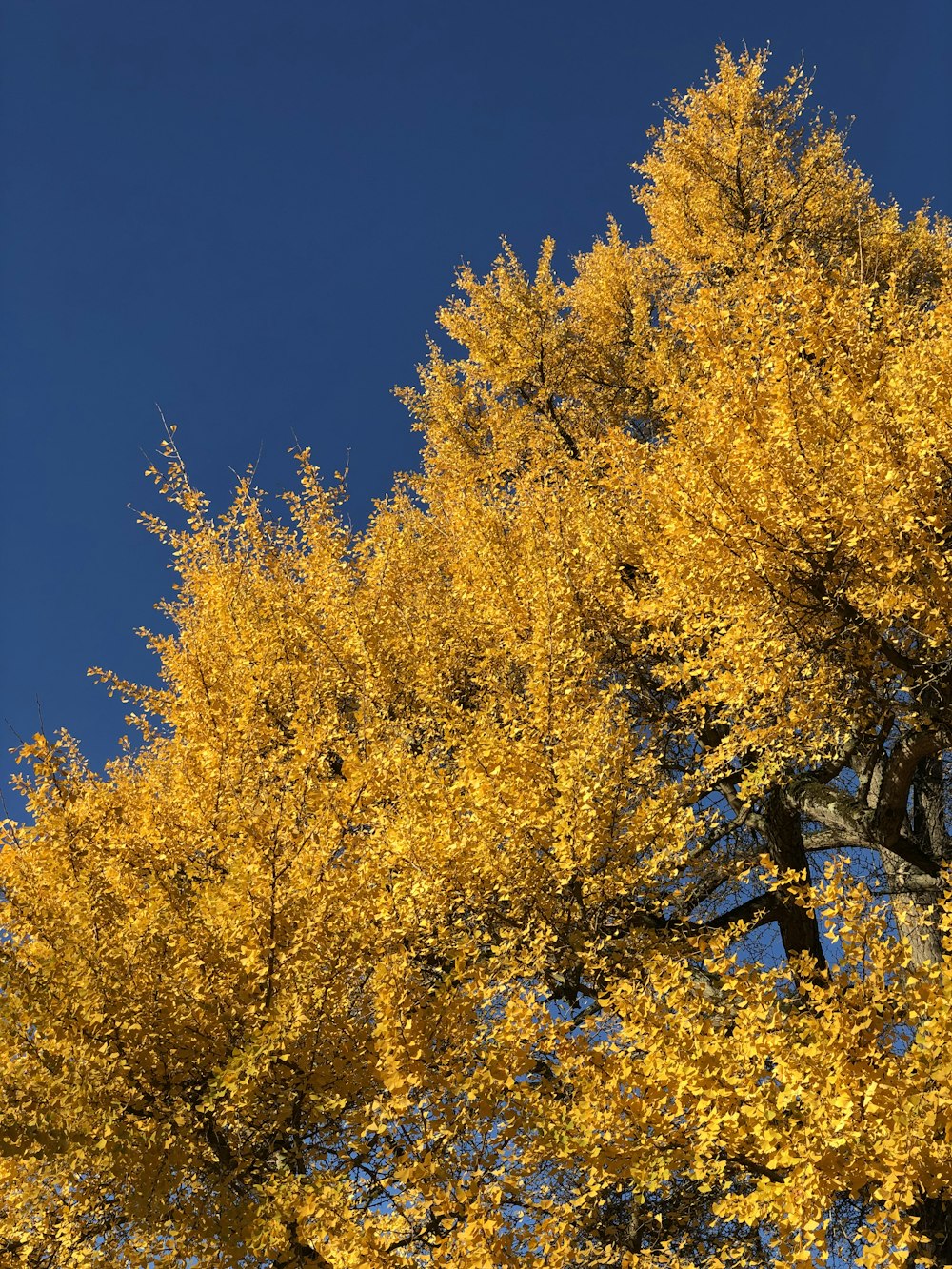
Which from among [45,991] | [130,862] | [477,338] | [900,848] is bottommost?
[45,991]

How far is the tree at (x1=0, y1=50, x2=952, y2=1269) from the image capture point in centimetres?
A: 398

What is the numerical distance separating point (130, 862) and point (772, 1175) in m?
5.05

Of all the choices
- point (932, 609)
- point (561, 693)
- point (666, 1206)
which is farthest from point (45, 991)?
point (932, 609)

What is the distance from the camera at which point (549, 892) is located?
5934 millimetres

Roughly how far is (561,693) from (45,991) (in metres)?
3.78

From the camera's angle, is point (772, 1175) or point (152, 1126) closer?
point (152, 1126)

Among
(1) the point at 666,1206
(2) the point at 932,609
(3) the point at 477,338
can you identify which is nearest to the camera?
(2) the point at 932,609

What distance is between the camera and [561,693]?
6535mm

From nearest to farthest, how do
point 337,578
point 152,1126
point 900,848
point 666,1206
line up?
point 152,1126, point 666,1206, point 900,848, point 337,578

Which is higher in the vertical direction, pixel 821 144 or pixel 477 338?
pixel 821 144

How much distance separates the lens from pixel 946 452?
17.9 ft

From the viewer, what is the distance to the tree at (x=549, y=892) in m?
3.98

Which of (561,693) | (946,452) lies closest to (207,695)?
(561,693)

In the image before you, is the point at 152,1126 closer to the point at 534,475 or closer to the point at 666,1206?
the point at 666,1206
